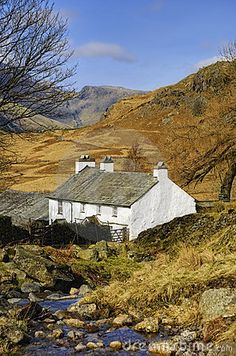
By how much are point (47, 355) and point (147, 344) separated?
1870 millimetres

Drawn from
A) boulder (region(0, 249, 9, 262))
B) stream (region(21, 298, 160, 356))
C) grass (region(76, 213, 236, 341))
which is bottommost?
boulder (region(0, 249, 9, 262))

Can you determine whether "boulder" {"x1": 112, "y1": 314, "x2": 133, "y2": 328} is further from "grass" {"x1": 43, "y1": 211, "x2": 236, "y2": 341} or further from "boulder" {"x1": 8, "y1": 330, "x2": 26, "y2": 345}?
"boulder" {"x1": 8, "y1": 330, "x2": 26, "y2": 345}

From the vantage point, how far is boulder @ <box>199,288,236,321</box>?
10.2 meters

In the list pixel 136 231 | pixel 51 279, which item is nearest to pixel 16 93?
pixel 51 279

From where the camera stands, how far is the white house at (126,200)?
115 ft

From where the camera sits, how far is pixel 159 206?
36.1 m

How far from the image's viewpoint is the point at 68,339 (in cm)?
1023

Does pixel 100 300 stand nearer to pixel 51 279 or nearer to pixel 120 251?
pixel 51 279

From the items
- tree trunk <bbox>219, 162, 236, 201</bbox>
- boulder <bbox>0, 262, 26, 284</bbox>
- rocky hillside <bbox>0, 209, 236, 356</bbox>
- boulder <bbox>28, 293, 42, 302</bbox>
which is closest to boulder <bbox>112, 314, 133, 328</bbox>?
rocky hillside <bbox>0, 209, 236, 356</bbox>

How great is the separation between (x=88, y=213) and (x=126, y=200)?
12.2 feet

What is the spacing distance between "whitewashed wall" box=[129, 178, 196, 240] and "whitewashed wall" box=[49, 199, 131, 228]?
716 millimetres

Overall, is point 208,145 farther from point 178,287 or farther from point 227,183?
point 178,287

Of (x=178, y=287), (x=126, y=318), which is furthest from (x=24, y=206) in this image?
(x=126, y=318)

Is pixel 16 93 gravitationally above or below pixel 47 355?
above
